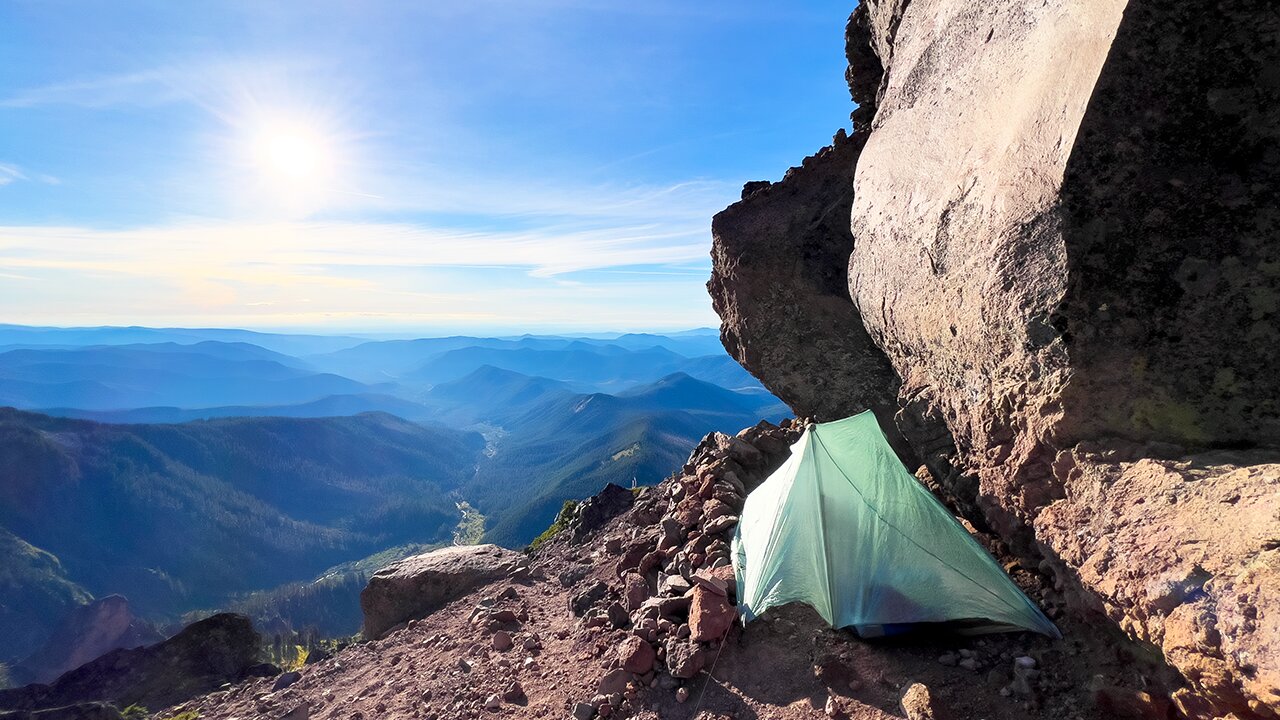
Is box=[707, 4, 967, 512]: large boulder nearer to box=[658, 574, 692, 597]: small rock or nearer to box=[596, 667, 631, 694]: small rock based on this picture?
box=[658, 574, 692, 597]: small rock

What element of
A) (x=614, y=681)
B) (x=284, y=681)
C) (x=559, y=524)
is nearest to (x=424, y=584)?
(x=284, y=681)

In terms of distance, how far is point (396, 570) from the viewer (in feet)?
59.3

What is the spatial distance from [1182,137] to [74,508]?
254693 millimetres

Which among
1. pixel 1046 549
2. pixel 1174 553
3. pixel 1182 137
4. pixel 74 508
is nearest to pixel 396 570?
pixel 1046 549

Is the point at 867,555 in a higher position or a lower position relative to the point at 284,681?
higher

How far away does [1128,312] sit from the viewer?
21.5ft

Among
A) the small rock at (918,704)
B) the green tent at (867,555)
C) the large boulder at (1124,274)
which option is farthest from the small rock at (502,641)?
the large boulder at (1124,274)

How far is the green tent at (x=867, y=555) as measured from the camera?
24.6 ft

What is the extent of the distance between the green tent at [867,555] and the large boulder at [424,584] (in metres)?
10.1

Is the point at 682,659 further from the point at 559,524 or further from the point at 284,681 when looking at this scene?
the point at 559,524

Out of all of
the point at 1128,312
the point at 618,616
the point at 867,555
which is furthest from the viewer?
the point at 618,616

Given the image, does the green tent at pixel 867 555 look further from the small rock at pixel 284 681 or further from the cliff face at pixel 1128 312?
Result: the small rock at pixel 284 681

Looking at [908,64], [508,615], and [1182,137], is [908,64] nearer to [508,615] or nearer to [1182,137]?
[1182,137]

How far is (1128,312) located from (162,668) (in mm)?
26653
